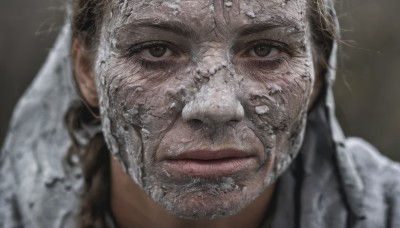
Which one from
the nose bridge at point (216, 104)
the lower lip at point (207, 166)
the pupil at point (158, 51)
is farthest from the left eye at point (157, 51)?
the lower lip at point (207, 166)

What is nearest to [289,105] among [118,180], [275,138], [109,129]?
[275,138]

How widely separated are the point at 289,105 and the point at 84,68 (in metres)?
0.59

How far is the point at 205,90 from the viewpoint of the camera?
166 centimetres

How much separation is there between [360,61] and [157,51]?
311 cm

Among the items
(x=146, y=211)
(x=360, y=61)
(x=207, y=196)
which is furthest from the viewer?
(x=360, y=61)

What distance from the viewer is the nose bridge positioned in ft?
5.34

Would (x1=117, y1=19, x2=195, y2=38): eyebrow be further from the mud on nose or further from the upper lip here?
the upper lip

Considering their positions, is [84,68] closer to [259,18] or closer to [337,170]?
[259,18]

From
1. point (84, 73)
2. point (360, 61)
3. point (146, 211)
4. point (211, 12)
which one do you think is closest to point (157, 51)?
point (211, 12)

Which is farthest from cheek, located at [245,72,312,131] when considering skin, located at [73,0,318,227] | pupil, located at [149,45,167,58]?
pupil, located at [149,45,167,58]

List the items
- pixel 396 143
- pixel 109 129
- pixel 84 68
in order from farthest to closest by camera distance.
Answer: pixel 396 143 < pixel 84 68 < pixel 109 129

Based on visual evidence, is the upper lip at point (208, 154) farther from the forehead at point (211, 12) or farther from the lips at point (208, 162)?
the forehead at point (211, 12)

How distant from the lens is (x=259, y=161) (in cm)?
177

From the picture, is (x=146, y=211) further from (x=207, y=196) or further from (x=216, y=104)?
(x=216, y=104)
